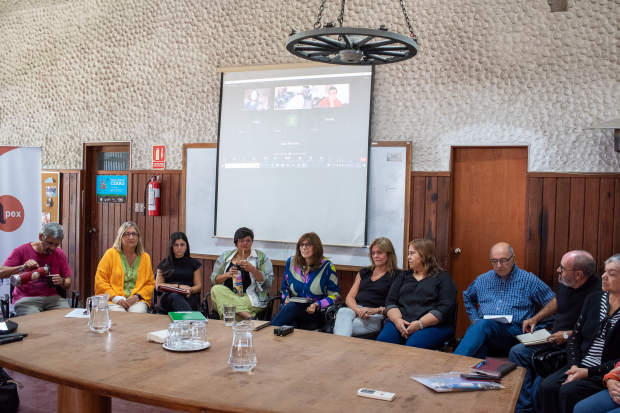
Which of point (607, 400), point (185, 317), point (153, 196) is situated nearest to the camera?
point (607, 400)

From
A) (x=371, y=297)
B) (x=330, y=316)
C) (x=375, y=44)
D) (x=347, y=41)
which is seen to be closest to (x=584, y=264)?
(x=371, y=297)

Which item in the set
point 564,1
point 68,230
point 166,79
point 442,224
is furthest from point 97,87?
point 564,1

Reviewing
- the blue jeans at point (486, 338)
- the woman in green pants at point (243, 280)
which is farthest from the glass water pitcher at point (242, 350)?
the woman in green pants at point (243, 280)

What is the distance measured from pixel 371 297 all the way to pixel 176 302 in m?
1.67

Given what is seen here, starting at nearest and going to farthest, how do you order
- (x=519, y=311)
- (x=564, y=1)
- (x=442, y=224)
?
1. (x=519, y=311)
2. (x=564, y=1)
3. (x=442, y=224)

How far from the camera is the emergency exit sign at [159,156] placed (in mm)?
6066

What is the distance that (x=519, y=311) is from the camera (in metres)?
3.86

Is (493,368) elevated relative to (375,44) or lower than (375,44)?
lower

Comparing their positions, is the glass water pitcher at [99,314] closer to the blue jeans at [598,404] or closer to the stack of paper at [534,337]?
the blue jeans at [598,404]

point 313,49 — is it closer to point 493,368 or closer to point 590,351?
point 493,368

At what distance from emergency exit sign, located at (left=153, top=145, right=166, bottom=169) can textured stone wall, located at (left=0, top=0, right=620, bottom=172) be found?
0.28 ft

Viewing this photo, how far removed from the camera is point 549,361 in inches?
129

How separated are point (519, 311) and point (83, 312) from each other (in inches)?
118

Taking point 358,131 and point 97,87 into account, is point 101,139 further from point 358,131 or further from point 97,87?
point 358,131
